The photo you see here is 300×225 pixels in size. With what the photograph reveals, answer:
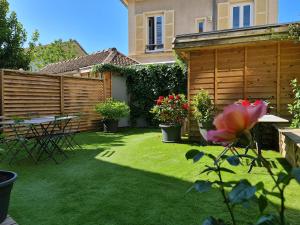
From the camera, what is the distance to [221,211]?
3.04 meters

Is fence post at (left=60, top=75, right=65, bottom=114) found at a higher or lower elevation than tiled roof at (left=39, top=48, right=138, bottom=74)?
lower

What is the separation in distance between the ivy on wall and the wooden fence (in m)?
1.20

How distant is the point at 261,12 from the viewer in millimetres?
12414

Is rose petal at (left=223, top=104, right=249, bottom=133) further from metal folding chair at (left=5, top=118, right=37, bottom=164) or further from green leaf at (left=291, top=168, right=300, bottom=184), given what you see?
metal folding chair at (left=5, top=118, right=37, bottom=164)

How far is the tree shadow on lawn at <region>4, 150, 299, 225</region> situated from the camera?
291cm

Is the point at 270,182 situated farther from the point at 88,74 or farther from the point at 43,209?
the point at 88,74

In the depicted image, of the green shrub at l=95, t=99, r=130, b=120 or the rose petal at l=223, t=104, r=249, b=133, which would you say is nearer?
the rose petal at l=223, t=104, r=249, b=133

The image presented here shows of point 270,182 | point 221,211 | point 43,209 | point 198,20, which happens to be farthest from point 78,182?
point 198,20

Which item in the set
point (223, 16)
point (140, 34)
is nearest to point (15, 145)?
point (140, 34)

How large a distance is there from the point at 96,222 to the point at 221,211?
52.6 inches

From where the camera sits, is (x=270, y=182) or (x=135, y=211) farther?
(x=270, y=182)

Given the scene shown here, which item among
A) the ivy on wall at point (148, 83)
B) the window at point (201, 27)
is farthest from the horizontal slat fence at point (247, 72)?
the window at point (201, 27)

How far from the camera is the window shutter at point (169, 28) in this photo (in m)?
14.0

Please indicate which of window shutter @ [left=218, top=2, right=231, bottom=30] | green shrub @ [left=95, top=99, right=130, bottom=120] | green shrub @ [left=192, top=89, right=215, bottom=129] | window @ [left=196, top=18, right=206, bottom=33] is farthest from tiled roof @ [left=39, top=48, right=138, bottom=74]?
green shrub @ [left=192, top=89, right=215, bottom=129]
